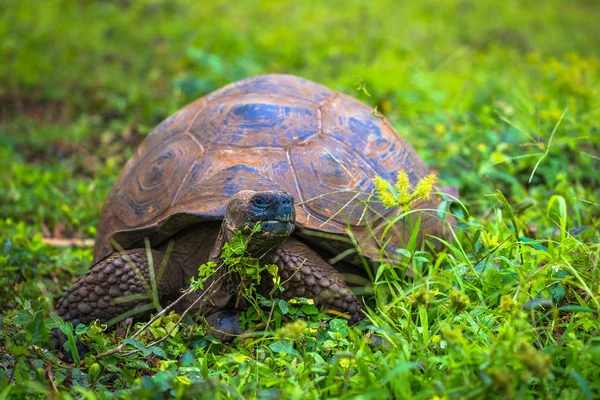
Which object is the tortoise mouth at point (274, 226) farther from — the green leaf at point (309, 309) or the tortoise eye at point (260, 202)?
the green leaf at point (309, 309)

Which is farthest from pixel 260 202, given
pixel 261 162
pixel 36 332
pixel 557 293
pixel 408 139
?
pixel 408 139

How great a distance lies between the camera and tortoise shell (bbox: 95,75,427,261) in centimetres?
291

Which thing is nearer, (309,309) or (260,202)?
(260,202)

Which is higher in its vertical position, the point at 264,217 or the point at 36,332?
the point at 264,217

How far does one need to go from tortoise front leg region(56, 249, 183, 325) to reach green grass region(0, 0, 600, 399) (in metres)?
0.15

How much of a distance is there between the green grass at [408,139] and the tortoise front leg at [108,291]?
0.48 ft

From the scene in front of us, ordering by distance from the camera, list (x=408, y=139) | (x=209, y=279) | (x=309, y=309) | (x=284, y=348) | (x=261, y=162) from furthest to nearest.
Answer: (x=408, y=139)
(x=261, y=162)
(x=209, y=279)
(x=309, y=309)
(x=284, y=348)

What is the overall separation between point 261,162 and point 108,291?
34.8 inches

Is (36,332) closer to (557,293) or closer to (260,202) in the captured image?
(260,202)

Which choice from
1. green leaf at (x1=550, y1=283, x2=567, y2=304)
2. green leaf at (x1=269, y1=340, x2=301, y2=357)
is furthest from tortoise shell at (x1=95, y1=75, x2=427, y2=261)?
green leaf at (x1=550, y1=283, x2=567, y2=304)

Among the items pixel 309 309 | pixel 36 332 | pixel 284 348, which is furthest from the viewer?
pixel 309 309

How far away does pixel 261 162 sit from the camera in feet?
9.78

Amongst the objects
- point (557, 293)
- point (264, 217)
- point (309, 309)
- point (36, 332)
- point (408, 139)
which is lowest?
point (408, 139)

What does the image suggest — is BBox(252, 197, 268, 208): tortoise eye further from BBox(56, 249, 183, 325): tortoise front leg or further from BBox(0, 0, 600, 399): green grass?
BBox(56, 249, 183, 325): tortoise front leg
